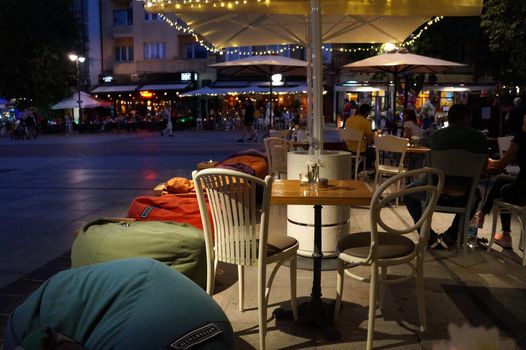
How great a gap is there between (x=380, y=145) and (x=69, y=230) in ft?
14.3

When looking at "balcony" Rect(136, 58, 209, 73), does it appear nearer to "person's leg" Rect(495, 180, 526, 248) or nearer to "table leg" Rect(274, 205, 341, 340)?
"person's leg" Rect(495, 180, 526, 248)

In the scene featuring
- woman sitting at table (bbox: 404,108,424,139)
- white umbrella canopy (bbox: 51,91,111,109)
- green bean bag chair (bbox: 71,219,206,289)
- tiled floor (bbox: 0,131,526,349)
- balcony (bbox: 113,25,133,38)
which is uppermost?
balcony (bbox: 113,25,133,38)

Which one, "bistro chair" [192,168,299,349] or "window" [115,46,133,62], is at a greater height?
"window" [115,46,133,62]

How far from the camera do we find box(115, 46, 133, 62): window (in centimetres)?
3819

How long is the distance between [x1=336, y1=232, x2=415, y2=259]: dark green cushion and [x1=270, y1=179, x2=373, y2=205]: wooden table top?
0.31 m

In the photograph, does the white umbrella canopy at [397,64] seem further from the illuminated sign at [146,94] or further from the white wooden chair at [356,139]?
the illuminated sign at [146,94]

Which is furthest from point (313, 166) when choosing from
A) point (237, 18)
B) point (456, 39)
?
A: point (456, 39)

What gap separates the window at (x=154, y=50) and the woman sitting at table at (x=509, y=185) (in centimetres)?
3396

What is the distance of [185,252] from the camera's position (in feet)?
13.0

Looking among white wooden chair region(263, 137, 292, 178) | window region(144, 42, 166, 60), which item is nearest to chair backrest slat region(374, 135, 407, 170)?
white wooden chair region(263, 137, 292, 178)

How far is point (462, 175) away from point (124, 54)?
121 ft

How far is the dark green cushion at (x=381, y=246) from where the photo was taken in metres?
3.29

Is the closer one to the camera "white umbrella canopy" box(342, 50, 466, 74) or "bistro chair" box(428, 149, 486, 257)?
"bistro chair" box(428, 149, 486, 257)

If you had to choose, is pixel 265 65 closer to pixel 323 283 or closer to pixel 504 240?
pixel 504 240
